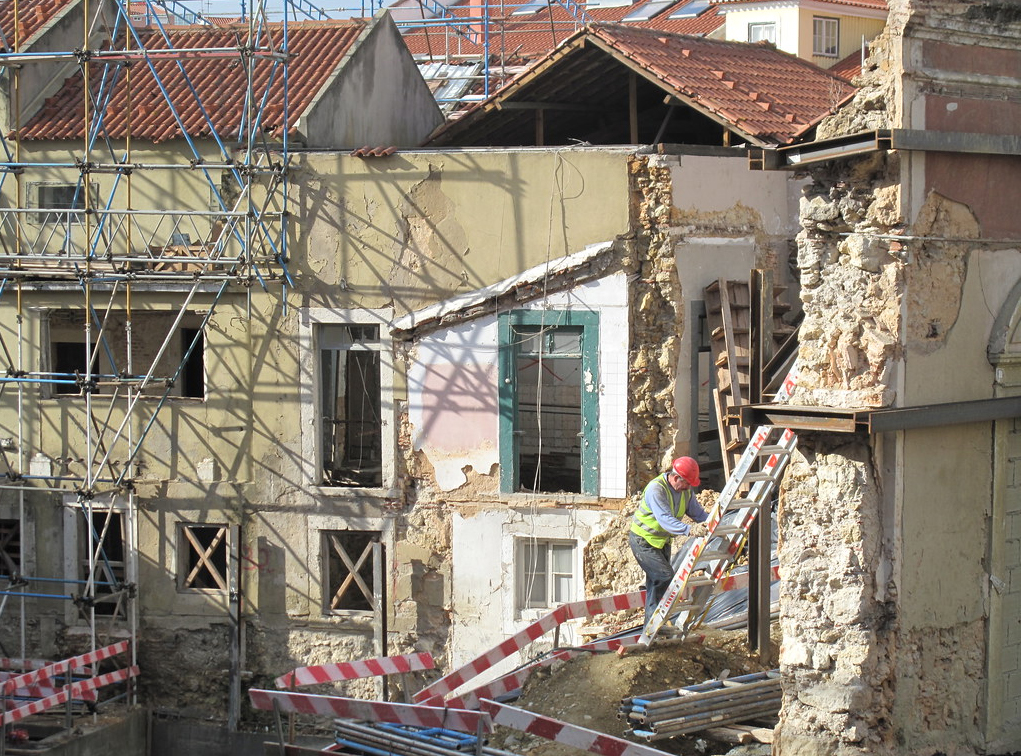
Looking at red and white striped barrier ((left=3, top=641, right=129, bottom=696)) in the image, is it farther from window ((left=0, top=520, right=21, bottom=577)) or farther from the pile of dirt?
the pile of dirt

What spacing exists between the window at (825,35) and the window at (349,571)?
74.8 feet

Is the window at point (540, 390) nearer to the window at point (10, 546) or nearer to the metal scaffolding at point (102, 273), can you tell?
the metal scaffolding at point (102, 273)

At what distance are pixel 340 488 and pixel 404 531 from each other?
3.15ft

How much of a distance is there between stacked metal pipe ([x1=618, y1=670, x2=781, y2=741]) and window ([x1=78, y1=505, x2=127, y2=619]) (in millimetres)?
9121

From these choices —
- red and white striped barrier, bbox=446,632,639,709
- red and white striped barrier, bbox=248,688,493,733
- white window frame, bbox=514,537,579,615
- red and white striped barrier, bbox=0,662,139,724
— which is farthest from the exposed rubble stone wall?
red and white striped barrier, bbox=0,662,139,724

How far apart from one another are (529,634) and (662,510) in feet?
6.37

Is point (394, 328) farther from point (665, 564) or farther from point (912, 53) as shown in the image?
point (912, 53)

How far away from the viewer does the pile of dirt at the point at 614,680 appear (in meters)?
11.9

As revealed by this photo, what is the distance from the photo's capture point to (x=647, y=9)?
114 feet

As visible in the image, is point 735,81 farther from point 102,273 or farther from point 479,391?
point 102,273

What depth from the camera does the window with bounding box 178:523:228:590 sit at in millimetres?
19125

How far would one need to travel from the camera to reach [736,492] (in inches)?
460

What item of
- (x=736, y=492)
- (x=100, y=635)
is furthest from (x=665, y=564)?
(x=100, y=635)

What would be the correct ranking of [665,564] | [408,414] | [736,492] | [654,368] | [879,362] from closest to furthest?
[879,362] → [736,492] → [665,564] → [654,368] → [408,414]
